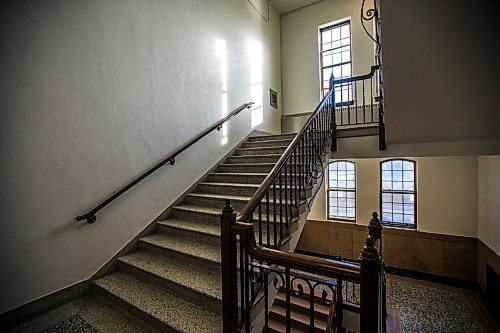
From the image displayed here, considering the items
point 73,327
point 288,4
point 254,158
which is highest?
point 288,4

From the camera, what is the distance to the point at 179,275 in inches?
84.7

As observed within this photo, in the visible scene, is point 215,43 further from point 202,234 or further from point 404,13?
point 202,234

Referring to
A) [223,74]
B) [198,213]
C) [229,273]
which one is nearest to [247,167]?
[198,213]

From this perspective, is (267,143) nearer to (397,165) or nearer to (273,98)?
(273,98)

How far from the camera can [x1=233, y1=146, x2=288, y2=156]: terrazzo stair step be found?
3.89 meters

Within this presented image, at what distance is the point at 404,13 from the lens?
2516mm

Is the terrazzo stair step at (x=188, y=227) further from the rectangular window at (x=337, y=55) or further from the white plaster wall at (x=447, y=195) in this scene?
the white plaster wall at (x=447, y=195)

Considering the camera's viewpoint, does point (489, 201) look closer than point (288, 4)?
Yes

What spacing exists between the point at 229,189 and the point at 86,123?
5.89 feet

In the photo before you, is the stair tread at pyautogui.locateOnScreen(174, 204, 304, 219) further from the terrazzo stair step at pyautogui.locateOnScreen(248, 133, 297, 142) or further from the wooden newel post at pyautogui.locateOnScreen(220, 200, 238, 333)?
the terrazzo stair step at pyautogui.locateOnScreen(248, 133, 297, 142)

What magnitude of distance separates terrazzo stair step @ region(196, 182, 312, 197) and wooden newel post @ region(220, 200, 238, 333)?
1.51 m

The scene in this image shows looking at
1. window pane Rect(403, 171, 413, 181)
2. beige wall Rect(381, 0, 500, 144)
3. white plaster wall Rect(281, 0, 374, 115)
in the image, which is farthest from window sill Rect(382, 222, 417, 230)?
beige wall Rect(381, 0, 500, 144)

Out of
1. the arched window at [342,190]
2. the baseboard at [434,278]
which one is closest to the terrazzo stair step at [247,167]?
the arched window at [342,190]

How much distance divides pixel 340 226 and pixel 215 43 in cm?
554
